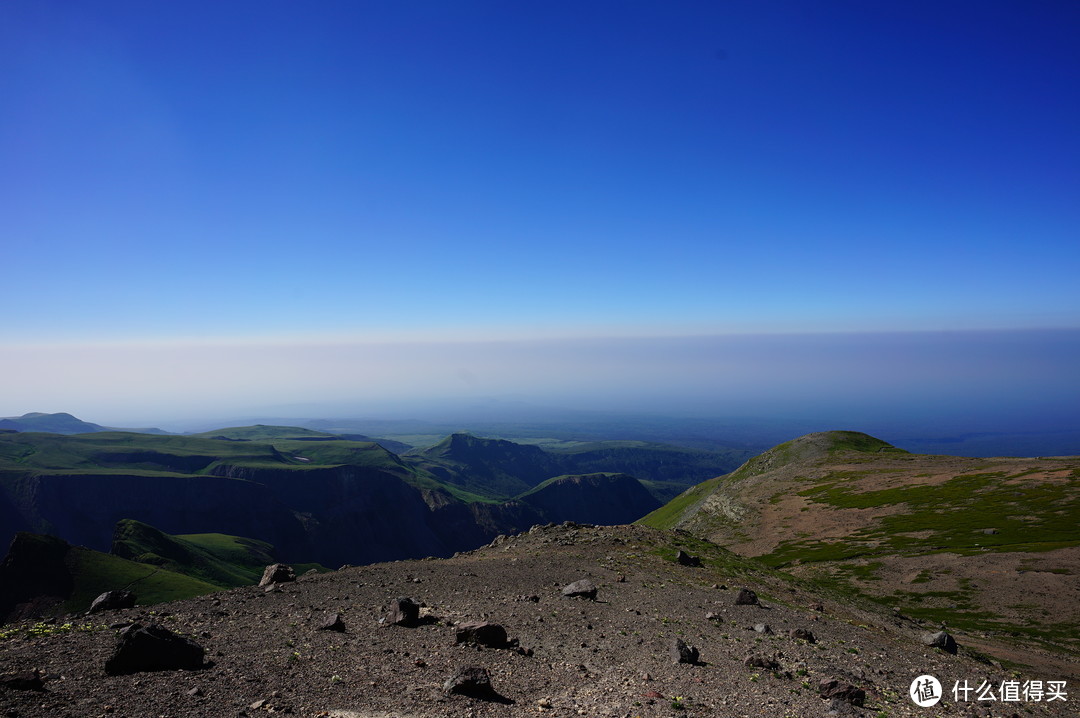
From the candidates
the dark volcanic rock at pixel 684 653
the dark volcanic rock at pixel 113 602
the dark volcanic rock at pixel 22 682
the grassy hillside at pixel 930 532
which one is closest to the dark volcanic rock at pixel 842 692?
the dark volcanic rock at pixel 684 653

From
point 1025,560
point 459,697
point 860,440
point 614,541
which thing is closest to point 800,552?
point 1025,560

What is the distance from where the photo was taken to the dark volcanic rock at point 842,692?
17828 millimetres

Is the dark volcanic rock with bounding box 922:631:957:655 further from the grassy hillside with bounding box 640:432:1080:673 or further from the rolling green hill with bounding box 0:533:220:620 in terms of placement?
the rolling green hill with bounding box 0:533:220:620

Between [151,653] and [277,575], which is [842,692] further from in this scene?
[277,575]

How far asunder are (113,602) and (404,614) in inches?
591

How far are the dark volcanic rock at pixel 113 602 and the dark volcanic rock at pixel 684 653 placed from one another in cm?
2631

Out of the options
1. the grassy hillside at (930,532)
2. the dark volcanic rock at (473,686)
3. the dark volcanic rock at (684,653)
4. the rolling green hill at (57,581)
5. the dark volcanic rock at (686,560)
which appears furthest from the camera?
the rolling green hill at (57,581)

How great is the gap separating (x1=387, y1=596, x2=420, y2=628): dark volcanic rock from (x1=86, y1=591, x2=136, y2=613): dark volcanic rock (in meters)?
13.1

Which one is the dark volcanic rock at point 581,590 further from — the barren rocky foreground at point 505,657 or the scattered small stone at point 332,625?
the scattered small stone at point 332,625

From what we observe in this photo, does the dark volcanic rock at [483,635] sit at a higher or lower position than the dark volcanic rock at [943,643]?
higher

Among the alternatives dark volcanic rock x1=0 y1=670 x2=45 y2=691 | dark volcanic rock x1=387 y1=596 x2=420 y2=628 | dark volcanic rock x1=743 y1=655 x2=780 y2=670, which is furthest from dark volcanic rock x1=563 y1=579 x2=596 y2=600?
dark volcanic rock x1=0 y1=670 x2=45 y2=691

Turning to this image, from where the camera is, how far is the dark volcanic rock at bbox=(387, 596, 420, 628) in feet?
78.5

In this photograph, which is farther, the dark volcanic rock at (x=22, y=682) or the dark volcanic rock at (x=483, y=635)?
the dark volcanic rock at (x=483, y=635)

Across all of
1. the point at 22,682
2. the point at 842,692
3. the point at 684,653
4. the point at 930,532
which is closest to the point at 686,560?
the point at 684,653
